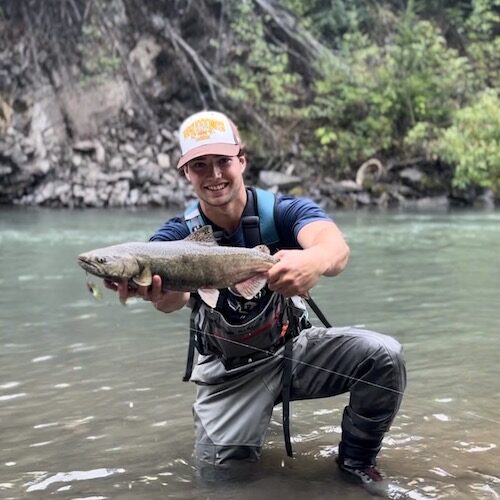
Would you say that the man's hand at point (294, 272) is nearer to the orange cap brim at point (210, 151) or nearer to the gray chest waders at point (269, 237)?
the gray chest waders at point (269, 237)

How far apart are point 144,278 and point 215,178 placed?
777mm

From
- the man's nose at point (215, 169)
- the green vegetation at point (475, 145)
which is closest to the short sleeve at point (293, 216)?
the man's nose at point (215, 169)

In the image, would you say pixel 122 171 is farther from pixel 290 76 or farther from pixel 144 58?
Result: pixel 290 76

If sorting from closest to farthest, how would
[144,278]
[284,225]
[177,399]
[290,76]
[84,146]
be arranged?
[144,278]
[284,225]
[177,399]
[84,146]
[290,76]

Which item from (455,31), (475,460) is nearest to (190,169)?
(475,460)

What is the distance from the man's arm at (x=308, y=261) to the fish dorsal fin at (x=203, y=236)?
342 millimetres

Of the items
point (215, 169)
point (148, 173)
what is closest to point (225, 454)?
point (215, 169)

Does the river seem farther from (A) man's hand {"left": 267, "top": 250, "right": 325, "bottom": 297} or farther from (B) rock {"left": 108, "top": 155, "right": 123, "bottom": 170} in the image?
(B) rock {"left": 108, "top": 155, "right": 123, "bottom": 170}

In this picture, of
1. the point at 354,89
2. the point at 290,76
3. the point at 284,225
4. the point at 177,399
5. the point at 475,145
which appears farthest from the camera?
the point at 354,89

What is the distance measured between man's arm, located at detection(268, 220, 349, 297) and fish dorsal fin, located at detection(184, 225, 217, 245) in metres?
0.34

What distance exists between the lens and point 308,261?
10.4 feet

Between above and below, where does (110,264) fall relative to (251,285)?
above

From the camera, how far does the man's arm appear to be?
3135 millimetres

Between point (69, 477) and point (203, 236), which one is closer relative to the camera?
point (203, 236)
